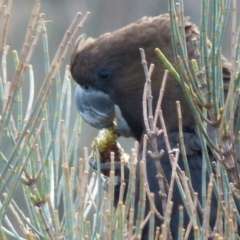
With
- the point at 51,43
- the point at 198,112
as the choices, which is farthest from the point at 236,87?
the point at 51,43

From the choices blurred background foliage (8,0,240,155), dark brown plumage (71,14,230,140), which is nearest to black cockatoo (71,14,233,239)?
dark brown plumage (71,14,230,140)

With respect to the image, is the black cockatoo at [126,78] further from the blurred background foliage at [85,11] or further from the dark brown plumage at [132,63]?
the blurred background foliage at [85,11]

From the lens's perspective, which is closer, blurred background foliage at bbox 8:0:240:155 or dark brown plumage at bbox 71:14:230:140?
dark brown plumage at bbox 71:14:230:140

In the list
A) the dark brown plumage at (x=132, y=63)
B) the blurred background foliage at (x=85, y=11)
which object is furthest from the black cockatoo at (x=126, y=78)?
the blurred background foliage at (x=85, y=11)

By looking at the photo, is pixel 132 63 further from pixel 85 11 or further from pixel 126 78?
pixel 85 11

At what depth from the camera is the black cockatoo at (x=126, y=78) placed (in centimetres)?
260

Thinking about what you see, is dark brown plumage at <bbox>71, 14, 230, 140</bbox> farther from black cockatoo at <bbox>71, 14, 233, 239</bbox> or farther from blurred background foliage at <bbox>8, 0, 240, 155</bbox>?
blurred background foliage at <bbox>8, 0, 240, 155</bbox>

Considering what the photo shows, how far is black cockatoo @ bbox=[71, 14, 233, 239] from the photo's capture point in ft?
8.52

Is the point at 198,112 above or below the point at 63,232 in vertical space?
above

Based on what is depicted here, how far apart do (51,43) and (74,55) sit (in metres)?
4.51

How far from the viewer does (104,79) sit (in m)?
2.75

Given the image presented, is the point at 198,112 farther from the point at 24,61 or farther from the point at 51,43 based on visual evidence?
the point at 51,43

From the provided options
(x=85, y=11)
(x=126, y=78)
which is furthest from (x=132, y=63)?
(x=85, y=11)

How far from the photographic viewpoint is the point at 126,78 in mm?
2730
